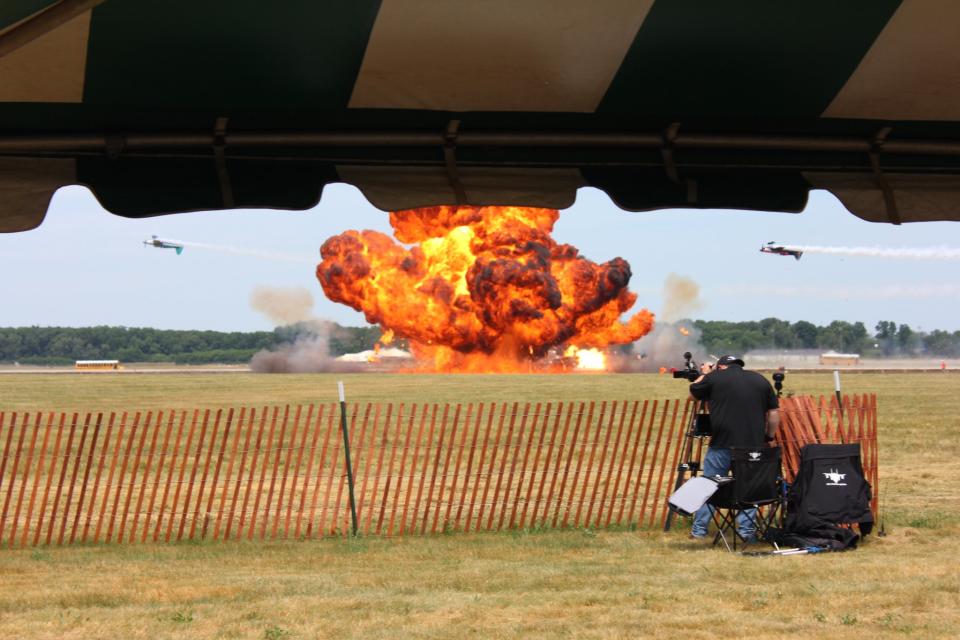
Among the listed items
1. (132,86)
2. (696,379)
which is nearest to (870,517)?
(696,379)

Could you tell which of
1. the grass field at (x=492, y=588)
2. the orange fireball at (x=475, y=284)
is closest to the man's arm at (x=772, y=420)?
the grass field at (x=492, y=588)

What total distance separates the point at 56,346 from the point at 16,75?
→ 17916 cm

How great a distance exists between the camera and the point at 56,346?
6772 inches

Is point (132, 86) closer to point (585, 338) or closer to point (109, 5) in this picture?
point (109, 5)

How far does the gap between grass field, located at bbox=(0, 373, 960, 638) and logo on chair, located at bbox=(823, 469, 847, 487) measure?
600 millimetres

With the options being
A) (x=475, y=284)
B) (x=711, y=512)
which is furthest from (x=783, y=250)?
(x=711, y=512)

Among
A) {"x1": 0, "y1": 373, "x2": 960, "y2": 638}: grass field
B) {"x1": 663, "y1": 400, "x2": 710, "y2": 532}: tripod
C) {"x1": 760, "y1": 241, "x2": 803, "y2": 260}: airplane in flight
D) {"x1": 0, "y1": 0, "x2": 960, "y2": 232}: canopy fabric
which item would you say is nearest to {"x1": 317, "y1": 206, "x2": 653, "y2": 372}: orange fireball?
{"x1": 760, "y1": 241, "x2": 803, "y2": 260}: airplane in flight

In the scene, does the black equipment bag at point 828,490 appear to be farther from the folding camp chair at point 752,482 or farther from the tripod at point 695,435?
the tripod at point 695,435

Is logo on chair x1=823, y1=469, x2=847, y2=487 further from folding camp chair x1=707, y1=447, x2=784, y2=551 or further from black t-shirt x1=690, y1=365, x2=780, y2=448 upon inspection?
black t-shirt x1=690, y1=365, x2=780, y2=448

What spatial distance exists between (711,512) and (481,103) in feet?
26.0

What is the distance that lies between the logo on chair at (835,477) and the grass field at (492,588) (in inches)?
23.6

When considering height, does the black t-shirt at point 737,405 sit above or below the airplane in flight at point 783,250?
below

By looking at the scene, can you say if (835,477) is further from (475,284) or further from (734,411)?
(475,284)

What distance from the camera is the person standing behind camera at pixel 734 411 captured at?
33.3 ft
